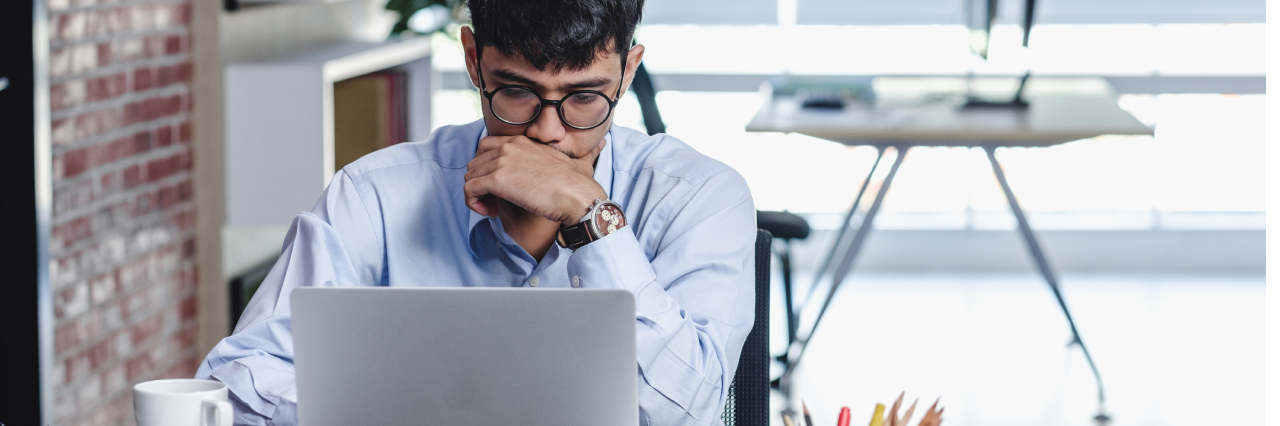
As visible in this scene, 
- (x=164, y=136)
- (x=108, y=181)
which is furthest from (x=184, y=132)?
(x=108, y=181)

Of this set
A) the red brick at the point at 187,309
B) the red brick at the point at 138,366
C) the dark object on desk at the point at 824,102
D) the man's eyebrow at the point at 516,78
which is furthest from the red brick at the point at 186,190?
the dark object on desk at the point at 824,102

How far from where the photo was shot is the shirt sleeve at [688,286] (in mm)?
986

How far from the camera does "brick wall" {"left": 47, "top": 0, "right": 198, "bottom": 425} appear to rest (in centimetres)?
187

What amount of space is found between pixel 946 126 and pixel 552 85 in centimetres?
184

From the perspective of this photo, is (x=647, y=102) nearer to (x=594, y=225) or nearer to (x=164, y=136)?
(x=594, y=225)

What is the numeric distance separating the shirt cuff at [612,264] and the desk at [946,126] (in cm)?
156

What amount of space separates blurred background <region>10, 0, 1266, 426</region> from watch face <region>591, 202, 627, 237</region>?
3.36ft

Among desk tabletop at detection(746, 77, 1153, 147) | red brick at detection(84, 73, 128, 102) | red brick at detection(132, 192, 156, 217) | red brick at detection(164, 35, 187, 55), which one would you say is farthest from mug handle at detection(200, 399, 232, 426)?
desk tabletop at detection(746, 77, 1153, 147)

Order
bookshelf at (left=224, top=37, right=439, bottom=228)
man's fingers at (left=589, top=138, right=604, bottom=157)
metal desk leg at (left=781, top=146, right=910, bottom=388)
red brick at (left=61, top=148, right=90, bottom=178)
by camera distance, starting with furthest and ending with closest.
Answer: metal desk leg at (left=781, top=146, right=910, bottom=388), bookshelf at (left=224, top=37, right=439, bottom=228), red brick at (left=61, top=148, right=90, bottom=178), man's fingers at (left=589, top=138, right=604, bottom=157)

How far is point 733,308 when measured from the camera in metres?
1.13

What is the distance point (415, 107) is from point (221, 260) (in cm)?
79

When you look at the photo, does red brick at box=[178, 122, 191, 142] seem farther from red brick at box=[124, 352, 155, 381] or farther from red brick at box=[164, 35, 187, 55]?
red brick at box=[124, 352, 155, 381]

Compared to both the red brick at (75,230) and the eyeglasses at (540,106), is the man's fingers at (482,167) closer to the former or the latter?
the eyeglasses at (540,106)

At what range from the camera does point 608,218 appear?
1036 millimetres
